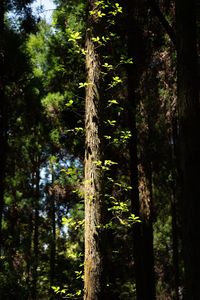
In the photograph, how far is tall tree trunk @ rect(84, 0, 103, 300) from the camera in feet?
14.2

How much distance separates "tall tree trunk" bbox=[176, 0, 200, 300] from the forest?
0.04 feet

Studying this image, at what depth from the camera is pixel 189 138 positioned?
4.75m

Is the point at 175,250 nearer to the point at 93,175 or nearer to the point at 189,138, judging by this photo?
the point at 189,138

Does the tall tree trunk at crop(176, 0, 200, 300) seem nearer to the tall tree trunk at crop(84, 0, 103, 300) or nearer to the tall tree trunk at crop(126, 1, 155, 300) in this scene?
the tall tree trunk at crop(84, 0, 103, 300)

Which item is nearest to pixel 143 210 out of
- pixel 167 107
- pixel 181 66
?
pixel 167 107

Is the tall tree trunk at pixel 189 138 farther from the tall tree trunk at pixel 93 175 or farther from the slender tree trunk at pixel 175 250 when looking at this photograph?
the slender tree trunk at pixel 175 250

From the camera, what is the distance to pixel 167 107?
10.9 m

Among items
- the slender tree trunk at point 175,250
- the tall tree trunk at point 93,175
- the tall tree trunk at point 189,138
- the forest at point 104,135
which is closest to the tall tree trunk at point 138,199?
the forest at point 104,135

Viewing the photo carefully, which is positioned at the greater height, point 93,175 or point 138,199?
point 138,199

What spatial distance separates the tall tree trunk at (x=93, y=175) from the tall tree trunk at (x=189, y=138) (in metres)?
0.97

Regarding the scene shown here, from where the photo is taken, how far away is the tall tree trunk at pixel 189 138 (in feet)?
14.6

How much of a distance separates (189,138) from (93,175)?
1.20 meters

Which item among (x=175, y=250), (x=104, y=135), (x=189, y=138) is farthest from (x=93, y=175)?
(x=175, y=250)

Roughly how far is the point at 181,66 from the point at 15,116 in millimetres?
11268
